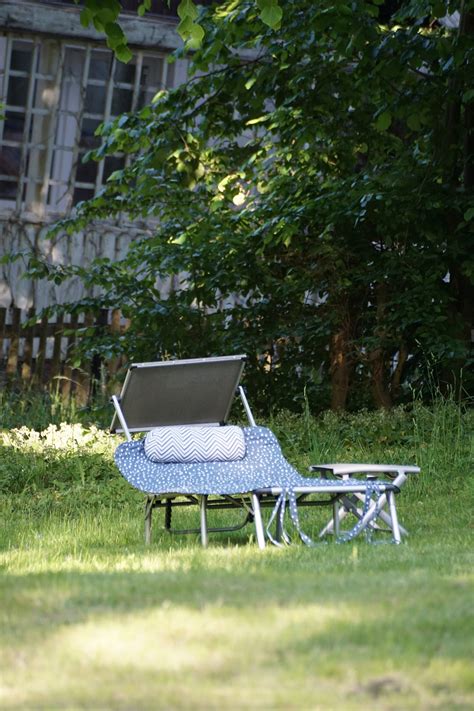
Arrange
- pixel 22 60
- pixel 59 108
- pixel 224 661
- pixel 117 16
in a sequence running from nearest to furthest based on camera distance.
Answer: pixel 224 661 < pixel 117 16 < pixel 22 60 < pixel 59 108

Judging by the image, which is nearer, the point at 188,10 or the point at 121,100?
the point at 188,10

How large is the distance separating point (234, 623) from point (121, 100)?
39.2 ft

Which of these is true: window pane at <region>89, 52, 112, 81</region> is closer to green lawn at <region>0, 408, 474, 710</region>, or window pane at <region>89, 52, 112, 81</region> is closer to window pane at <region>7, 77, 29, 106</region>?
window pane at <region>7, 77, 29, 106</region>

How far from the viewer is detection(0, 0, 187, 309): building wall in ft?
46.0

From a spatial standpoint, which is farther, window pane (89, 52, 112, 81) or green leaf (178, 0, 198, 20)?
window pane (89, 52, 112, 81)

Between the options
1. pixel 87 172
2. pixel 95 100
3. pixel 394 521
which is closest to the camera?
pixel 394 521

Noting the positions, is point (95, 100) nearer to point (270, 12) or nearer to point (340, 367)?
point (340, 367)

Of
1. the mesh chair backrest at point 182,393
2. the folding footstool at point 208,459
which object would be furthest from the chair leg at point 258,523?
the mesh chair backrest at point 182,393

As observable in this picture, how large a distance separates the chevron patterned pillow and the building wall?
784 cm

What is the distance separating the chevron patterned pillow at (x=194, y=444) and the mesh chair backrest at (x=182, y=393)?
0.38 metres

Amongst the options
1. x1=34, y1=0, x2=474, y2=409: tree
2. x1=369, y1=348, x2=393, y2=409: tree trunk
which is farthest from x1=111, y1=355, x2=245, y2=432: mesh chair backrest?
x1=369, y1=348, x2=393, y2=409: tree trunk

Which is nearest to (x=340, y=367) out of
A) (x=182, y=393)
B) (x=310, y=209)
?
(x=310, y=209)

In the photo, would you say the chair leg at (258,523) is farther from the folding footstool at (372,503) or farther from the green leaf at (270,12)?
the green leaf at (270,12)

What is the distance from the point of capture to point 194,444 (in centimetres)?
657
